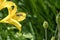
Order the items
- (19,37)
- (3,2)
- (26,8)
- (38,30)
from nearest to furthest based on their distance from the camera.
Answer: (3,2) < (19,37) < (38,30) < (26,8)

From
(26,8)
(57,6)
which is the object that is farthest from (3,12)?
(57,6)

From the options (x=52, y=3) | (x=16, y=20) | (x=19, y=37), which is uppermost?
(x=52, y=3)

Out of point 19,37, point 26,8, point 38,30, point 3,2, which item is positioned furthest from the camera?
point 26,8

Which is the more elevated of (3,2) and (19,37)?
(3,2)

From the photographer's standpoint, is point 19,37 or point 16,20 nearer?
point 16,20

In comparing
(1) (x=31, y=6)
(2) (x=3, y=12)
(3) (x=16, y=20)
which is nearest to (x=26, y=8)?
(1) (x=31, y=6)

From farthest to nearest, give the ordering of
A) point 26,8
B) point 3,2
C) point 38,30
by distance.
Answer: point 26,8 → point 38,30 → point 3,2

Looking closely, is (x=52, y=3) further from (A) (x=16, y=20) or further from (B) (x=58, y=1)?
(A) (x=16, y=20)

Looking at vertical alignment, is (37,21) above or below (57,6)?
below

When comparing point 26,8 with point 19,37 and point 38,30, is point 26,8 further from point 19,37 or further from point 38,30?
point 19,37
